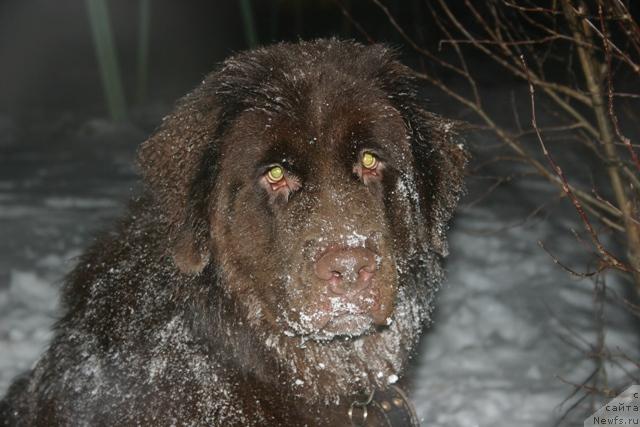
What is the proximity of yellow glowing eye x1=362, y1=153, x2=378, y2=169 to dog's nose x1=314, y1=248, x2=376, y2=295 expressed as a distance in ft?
1.84

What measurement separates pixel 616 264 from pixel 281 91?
1.74 m

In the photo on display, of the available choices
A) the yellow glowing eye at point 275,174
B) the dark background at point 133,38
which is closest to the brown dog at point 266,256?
the yellow glowing eye at point 275,174

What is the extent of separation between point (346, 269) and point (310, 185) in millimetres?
492

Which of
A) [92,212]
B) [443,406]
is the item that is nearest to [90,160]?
[92,212]

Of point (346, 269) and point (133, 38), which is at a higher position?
point (346, 269)

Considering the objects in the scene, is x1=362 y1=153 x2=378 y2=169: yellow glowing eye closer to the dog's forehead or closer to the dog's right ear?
the dog's forehead

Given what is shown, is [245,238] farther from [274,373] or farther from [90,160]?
[90,160]

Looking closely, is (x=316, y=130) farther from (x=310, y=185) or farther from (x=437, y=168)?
(x=437, y=168)

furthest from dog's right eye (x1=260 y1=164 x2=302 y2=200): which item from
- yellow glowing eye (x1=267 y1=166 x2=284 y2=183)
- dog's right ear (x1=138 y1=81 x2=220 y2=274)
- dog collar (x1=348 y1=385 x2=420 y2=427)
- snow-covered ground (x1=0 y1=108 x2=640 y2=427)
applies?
snow-covered ground (x1=0 y1=108 x2=640 y2=427)

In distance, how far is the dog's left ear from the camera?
3.75 metres

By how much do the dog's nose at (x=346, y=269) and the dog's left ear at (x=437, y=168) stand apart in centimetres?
78

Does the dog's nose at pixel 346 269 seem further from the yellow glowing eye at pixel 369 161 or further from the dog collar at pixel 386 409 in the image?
the dog collar at pixel 386 409

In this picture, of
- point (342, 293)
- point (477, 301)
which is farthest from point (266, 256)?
point (477, 301)

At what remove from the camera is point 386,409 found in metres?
3.84
